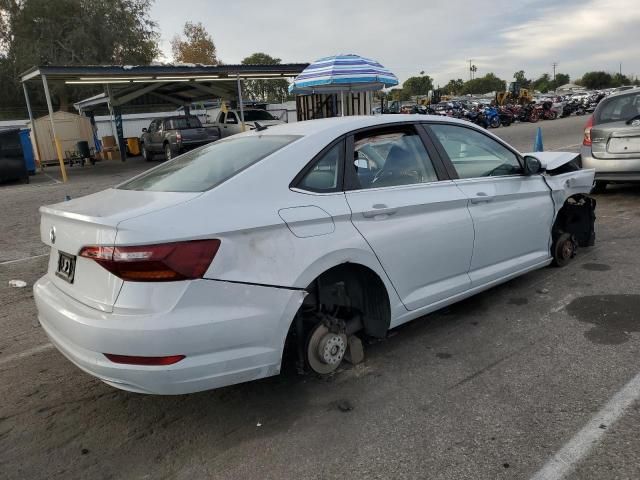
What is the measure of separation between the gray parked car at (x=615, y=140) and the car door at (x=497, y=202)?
366cm

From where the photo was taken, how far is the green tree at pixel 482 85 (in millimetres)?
110850

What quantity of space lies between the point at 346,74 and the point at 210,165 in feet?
32.8

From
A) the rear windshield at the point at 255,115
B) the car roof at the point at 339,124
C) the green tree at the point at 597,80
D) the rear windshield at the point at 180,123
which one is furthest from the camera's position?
the green tree at the point at 597,80

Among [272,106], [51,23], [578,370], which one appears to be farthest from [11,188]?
[51,23]

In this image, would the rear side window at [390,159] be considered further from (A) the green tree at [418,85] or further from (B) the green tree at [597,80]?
(B) the green tree at [597,80]

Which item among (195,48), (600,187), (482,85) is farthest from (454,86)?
(600,187)

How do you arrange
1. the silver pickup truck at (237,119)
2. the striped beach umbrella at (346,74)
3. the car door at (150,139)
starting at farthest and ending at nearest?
the car door at (150,139), the silver pickup truck at (237,119), the striped beach umbrella at (346,74)

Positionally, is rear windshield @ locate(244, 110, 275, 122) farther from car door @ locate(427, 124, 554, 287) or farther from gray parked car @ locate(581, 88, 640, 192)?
car door @ locate(427, 124, 554, 287)

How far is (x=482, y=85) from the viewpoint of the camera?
370 ft

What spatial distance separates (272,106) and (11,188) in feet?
63.3

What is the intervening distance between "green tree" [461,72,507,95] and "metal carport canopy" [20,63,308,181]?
315 feet

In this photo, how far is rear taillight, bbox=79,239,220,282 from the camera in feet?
7.55

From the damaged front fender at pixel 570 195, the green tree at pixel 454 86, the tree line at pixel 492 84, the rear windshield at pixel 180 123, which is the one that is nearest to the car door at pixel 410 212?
the damaged front fender at pixel 570 195

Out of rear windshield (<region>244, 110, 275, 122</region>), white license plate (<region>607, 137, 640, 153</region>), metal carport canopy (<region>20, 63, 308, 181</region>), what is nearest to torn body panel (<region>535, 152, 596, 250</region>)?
white license plate (<region>607, 137, 640, 153</region>)
